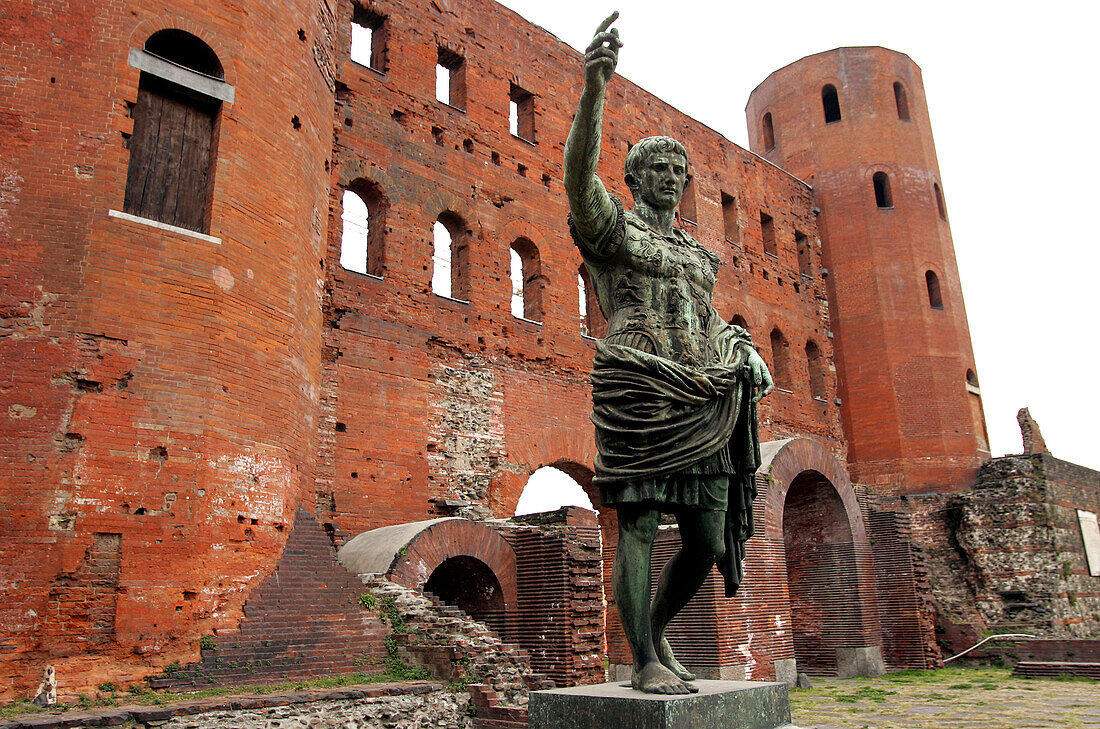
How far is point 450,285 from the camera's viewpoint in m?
14.4

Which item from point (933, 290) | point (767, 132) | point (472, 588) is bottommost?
point (472, 588)

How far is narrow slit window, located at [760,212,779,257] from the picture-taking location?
21.5m

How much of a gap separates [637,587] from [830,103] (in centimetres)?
2316

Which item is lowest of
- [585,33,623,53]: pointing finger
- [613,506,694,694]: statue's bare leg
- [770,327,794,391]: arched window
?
[613,506,694,694]: statue's bare leg

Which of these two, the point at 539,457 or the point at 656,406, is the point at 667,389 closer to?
the point at 656,406

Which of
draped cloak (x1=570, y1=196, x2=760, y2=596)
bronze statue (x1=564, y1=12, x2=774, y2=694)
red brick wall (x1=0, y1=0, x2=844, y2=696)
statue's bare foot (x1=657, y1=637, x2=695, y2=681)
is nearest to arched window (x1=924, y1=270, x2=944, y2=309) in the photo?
red brick wall (x1=0, y1=0, x2=844, y2=696)

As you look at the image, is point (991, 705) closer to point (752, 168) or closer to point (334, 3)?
point (334, 3)

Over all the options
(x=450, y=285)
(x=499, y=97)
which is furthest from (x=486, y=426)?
(x=499, y=97)

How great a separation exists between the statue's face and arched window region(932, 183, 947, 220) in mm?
21353

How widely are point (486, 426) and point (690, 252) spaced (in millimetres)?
9766

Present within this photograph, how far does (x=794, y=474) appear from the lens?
44.9 feet

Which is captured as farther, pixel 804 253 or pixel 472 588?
pixel 804 253

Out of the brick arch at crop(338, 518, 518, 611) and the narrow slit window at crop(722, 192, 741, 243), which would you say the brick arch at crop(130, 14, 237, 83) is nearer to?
the brick arch at crop(338, 518, 518, 611)

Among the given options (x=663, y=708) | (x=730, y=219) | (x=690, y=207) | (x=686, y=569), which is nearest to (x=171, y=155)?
(x=686, y=569)
